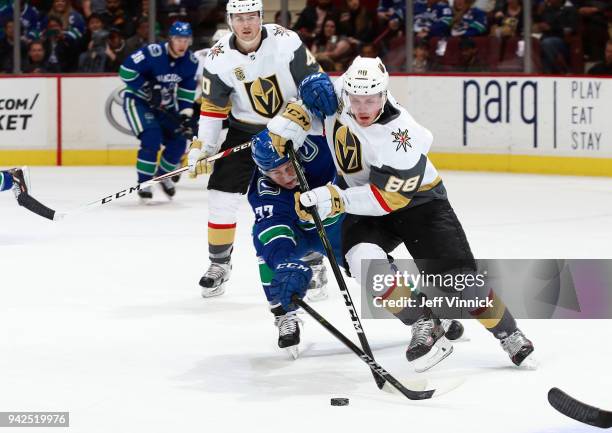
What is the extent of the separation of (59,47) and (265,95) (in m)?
5.61

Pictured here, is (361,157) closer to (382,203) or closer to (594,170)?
(382,203)

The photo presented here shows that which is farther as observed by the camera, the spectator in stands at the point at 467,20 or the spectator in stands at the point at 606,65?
the spectator in stands at the point at 467,20

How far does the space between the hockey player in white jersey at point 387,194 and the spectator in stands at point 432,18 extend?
5870 mm

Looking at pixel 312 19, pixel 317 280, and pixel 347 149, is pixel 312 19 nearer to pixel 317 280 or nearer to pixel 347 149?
pixel 317 280

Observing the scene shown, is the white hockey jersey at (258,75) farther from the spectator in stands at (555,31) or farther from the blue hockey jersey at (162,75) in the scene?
Result: the spectator in stands at (555,31)

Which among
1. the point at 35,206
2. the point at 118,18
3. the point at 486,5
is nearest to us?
the point at 35,206

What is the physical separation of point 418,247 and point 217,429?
39.6 inches

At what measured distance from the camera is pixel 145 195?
798 centimetres

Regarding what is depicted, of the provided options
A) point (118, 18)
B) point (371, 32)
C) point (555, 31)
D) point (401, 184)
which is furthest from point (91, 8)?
point (401, 184)

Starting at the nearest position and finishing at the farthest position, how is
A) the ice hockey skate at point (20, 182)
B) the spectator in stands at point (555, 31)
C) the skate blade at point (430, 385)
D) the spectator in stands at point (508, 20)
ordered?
1. the skate blade at point (430, 385)
2. the ice hockey skate at point (20, 182)
3. the spectator in stands at point (555, 31)
4. the spectator in stands at point (508, 20)

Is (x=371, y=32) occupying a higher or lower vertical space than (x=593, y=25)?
lower

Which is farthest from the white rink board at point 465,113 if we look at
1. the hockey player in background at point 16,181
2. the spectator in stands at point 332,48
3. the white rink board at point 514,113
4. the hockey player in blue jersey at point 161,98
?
the hockey player in background at point 16,181

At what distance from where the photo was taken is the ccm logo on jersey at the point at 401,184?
12.2ft

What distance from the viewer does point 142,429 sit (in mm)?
3211
